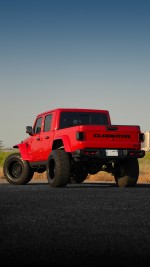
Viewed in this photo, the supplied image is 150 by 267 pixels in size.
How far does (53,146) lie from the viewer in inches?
650

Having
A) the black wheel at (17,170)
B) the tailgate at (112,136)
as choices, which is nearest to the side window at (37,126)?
the black wheel at (17,170)

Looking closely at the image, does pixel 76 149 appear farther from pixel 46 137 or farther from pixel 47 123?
pixel 47 123

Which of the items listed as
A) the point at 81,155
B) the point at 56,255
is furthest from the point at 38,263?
the point at 81,155

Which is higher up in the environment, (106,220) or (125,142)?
(125,142)

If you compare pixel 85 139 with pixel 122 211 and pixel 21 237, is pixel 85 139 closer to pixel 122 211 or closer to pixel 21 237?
pixel 122 211

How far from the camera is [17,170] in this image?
18391 mm

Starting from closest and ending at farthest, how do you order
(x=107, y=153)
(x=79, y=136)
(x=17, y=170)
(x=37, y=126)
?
1. (x=79, y=136)
2. (x=107, y=153)
3. (x=37, y=126)
4. (x=17, y=170)

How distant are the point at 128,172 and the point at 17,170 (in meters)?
3.84

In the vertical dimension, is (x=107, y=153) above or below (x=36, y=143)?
below

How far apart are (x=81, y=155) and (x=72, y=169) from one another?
161 centimetres

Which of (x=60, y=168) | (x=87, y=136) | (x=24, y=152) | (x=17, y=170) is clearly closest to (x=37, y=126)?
(x=24, y=152)

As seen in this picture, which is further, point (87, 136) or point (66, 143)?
point (66, 143)

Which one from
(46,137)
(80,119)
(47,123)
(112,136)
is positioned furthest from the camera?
(47,123)

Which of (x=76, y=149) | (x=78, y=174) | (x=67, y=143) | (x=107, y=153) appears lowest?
(x=78, y=174)
